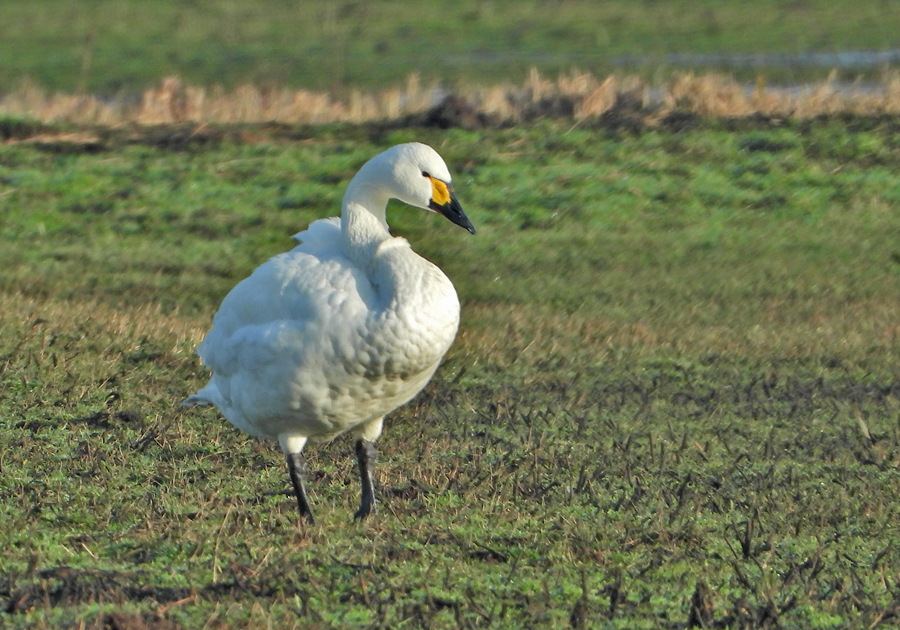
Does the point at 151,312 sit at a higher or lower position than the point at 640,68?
higher

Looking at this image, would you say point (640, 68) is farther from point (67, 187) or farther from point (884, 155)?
point (67, 187)

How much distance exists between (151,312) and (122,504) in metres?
5.10

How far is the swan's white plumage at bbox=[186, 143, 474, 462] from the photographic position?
497cm

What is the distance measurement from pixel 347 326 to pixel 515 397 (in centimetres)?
330

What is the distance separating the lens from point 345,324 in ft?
16.2

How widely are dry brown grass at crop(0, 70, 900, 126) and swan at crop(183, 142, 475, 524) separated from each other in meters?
11.6

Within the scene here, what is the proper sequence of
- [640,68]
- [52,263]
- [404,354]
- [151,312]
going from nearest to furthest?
[404,354] → [151,312] → [52,263] → [640,68]

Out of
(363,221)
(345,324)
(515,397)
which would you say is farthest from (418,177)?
(515,397)

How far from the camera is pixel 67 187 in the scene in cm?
1470

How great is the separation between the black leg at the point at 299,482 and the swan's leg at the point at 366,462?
0.24 meters

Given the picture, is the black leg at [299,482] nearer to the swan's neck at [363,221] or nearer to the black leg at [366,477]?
the black leg at [366,477]

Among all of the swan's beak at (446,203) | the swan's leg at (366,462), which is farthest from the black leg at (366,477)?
the swan's beak at (446,203)

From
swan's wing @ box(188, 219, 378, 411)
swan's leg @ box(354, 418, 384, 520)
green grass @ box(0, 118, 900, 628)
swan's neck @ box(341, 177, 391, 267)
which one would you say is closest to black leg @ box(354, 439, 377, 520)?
swan's leg @ box(354, 418, 384, 520)

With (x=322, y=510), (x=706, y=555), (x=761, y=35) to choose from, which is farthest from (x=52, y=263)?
(x=761, y=35)
